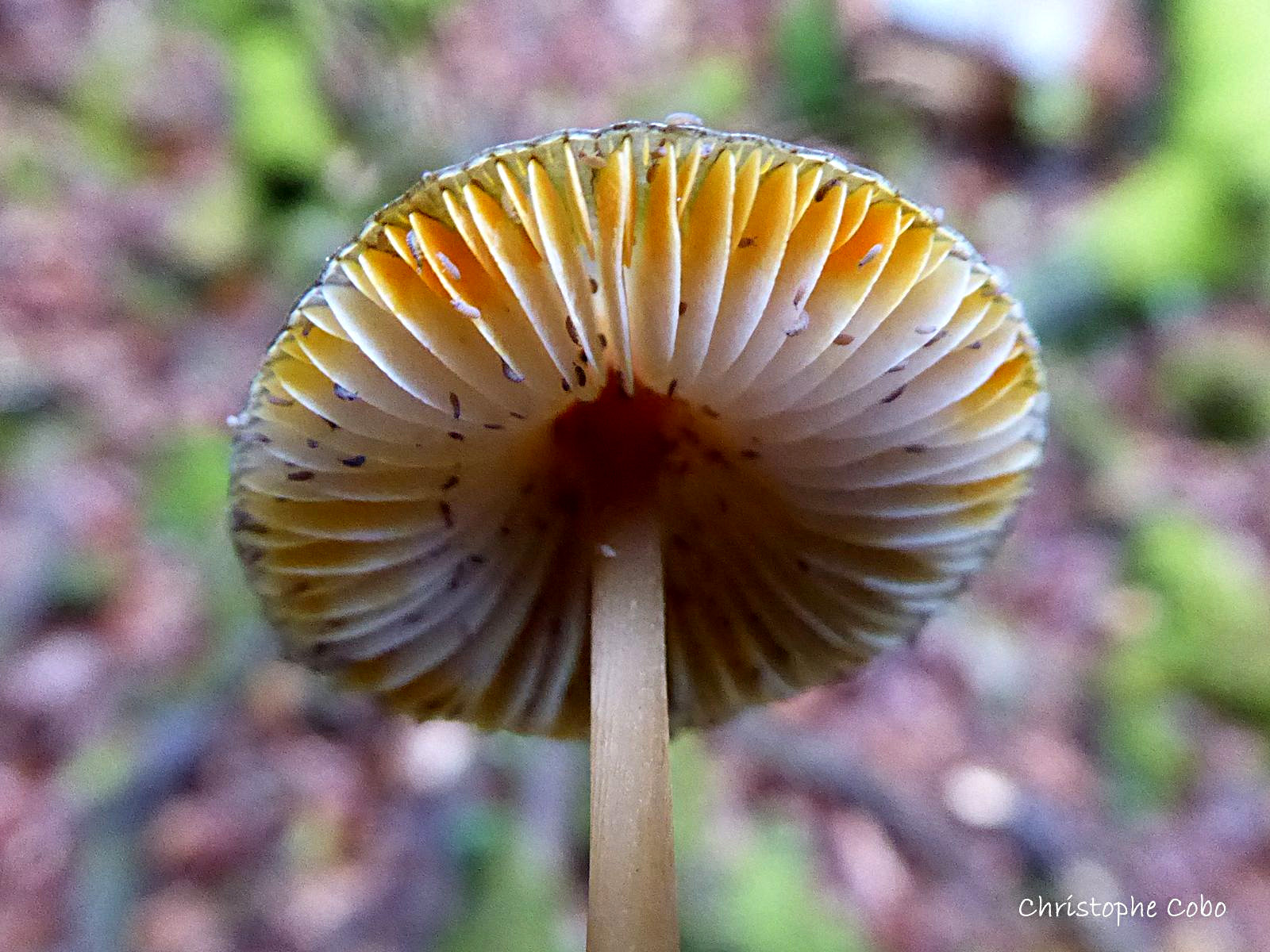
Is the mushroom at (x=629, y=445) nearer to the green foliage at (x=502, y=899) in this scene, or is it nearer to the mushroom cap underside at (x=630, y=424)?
the mushroom cap underside at (x=630, y=424)

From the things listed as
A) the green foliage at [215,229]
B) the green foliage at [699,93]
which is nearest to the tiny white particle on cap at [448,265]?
the green foliage at [215,229]

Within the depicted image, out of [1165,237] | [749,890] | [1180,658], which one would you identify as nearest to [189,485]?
[749,890]

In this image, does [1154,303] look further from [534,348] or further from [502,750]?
[534,348]

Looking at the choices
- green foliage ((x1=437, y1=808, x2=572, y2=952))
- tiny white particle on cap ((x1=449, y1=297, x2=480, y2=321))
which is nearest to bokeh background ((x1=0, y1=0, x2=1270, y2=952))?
green foliage ((x1=437, y1=808, x2=572, y2=952))

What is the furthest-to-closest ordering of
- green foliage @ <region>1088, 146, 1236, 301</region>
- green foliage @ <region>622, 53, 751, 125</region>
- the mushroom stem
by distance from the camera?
green foliage @ <region>622, 53, 751, 125</region>
green foliage @ <region>1088, 146, 1236, 301</region>
the mushroom stem

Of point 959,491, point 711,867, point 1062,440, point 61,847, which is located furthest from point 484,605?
point 1062,440
